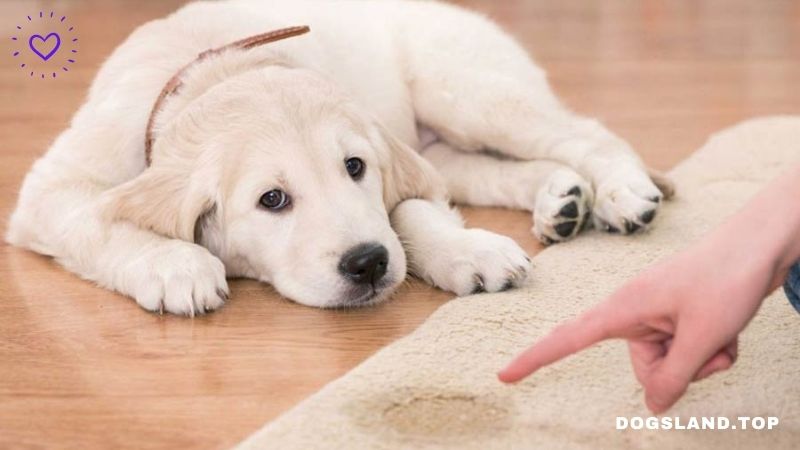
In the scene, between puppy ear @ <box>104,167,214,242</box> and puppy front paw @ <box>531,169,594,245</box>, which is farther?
puppy front paw @ <box>531,169,594,245</box>

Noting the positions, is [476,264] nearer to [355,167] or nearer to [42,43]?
[355,167]

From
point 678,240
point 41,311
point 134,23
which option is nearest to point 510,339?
point 678,240

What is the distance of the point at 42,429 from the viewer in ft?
5.90

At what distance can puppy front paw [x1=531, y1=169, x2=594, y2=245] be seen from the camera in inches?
104

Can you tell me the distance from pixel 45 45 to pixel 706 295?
468cm

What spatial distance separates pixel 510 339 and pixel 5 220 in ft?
4.91

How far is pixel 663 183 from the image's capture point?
2904 mm

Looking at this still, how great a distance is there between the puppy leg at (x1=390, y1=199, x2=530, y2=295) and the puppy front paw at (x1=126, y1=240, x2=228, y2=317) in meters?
0.42

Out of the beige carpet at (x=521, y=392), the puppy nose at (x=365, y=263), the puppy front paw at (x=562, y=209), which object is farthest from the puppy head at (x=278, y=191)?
the puppy front paw at (x=562, y=209)

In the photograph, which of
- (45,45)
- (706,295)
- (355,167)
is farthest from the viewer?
(45,45)

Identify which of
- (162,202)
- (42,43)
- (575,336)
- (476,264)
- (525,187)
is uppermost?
(575,336)

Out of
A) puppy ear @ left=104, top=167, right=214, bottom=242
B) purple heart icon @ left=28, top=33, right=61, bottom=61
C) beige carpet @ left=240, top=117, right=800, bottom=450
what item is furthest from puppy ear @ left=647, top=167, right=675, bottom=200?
purple heart icon @ left=28, top=33, right=61, bottom=61

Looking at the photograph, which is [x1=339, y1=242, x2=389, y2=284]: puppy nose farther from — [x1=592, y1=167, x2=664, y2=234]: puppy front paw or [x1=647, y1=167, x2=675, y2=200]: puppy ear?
[x1=647, y1=167, x2=675, y2=200]: puppy ear

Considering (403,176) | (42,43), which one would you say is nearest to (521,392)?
(403,176)
